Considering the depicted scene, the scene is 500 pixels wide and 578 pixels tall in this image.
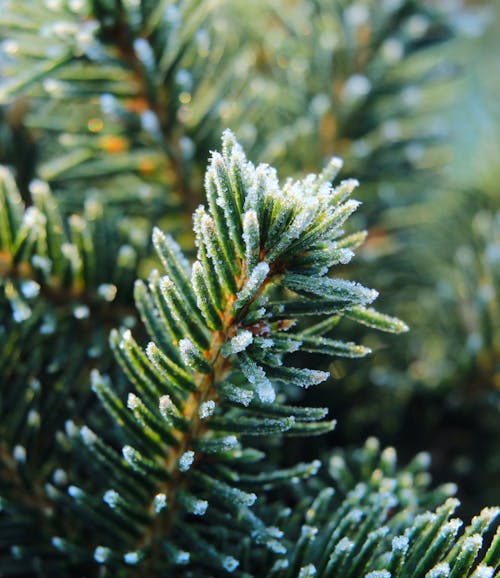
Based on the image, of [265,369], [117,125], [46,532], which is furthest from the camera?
[117,125]

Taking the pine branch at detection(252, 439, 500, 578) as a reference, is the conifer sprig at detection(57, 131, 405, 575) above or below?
above

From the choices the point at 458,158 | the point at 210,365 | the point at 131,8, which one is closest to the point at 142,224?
the point at 131,8

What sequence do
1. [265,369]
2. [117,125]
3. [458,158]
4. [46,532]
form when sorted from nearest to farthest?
[265,369] < [46,532] < [117,125] < [458,158]

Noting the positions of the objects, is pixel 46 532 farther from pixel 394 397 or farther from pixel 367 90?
pixel 367 90

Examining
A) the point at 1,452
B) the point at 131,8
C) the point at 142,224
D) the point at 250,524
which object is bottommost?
the point at 250,524

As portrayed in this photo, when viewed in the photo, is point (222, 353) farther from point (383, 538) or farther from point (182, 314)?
point (383, 538)

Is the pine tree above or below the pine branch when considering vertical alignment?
above

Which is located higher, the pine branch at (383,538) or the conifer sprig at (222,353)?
the conifer sprig at (222,353)

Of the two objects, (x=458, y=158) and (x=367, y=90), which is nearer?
(x=367, y=90)
